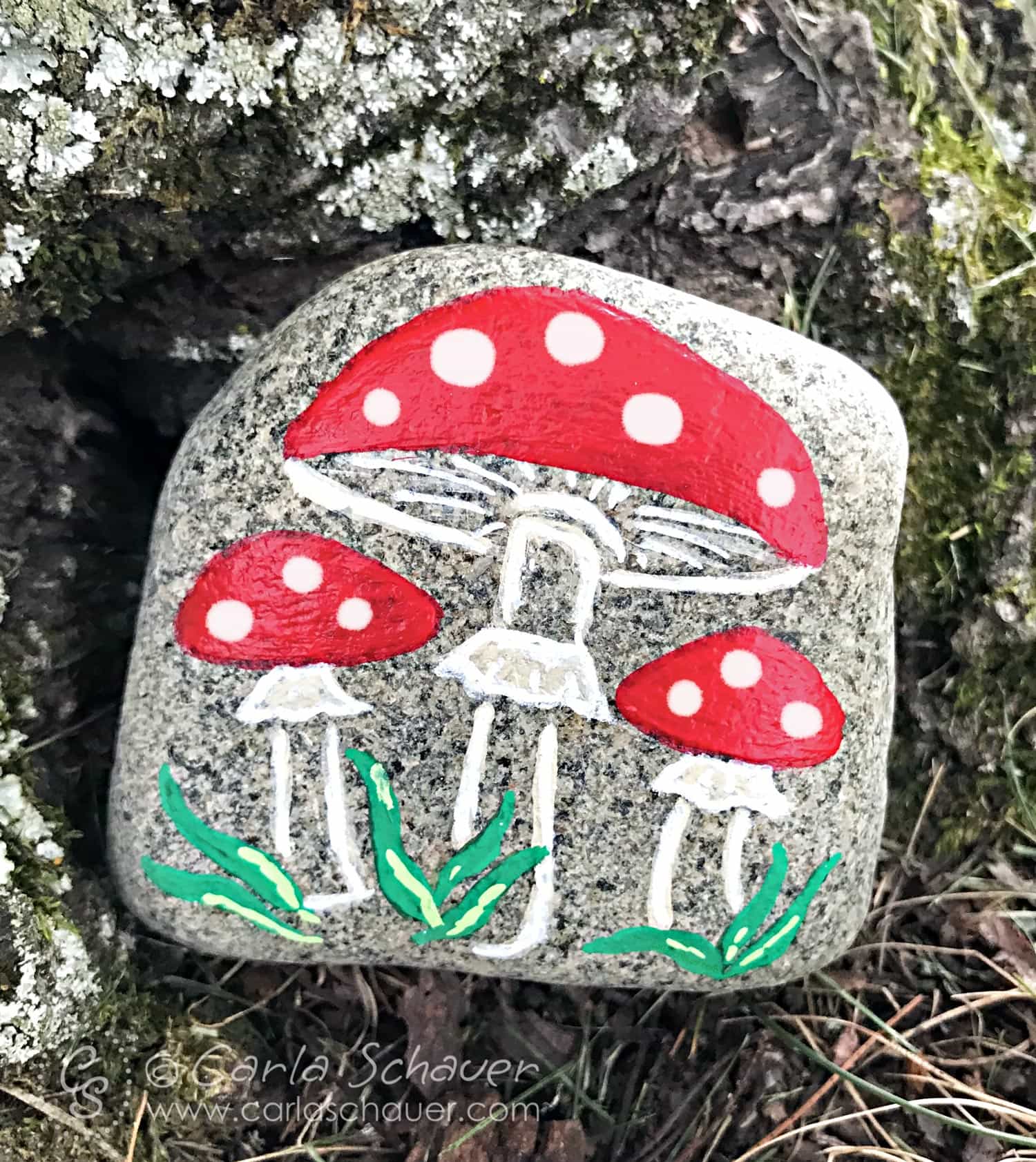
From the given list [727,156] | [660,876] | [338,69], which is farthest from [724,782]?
[338,69]

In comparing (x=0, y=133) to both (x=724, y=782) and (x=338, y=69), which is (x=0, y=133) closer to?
(x=338, y=69)

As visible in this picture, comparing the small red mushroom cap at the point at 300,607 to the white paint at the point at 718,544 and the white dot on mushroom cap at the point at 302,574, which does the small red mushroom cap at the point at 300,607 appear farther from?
the white paint at the point at 718,544

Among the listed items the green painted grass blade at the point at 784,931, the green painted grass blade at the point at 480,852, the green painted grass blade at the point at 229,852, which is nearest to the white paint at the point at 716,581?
the green painted grass blade at the point at 480,852

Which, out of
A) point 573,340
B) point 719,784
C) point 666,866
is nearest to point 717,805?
point 719,784

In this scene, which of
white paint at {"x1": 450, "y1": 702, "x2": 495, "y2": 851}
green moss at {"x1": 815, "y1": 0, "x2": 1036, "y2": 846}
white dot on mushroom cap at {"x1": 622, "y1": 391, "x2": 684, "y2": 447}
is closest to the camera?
white dot on mushroom cap at {"x1": 622, "y1": 391, "x2": 684, "y2": 447}

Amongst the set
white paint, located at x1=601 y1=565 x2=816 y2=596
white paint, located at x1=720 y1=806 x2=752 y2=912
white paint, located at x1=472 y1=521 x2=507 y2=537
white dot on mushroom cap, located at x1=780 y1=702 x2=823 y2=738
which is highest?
white paint, located at x1=472 y1=521 x2=507 y2=537

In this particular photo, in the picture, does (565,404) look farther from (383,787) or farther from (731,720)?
(383,787)

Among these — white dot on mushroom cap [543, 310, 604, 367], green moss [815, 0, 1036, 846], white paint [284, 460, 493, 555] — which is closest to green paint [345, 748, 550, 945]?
white paint [284, 460, 493, 555]

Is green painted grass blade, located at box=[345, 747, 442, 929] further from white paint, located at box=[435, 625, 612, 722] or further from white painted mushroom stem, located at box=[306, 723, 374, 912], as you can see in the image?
white paint, located at box=[435, 625, 612, 722]
